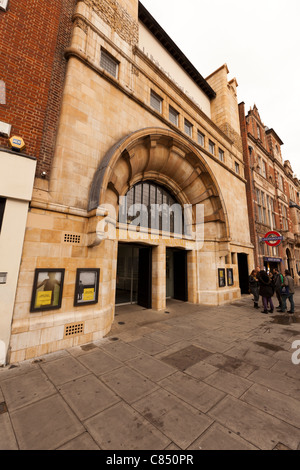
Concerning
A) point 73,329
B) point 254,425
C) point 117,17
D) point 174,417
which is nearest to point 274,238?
point 254,425

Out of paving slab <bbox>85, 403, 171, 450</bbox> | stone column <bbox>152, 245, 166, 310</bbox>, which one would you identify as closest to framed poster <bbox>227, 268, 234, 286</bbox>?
stone column <bbox>152, 245, 166, 310</bbox>

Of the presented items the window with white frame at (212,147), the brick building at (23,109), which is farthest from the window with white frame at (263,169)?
the brick building at (23,109)

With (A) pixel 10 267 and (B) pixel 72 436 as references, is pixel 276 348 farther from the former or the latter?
(A) pixel 10 267

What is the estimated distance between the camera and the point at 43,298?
5.13m

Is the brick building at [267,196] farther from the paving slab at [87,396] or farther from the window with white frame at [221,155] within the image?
the paving slab at [87,396]

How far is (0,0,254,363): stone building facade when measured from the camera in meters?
5.40

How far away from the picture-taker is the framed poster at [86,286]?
5766 millimetres

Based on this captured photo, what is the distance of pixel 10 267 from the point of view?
4688mm

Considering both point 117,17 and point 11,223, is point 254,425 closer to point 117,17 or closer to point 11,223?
point 11,223

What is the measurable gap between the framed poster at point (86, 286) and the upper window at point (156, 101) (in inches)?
A: 360

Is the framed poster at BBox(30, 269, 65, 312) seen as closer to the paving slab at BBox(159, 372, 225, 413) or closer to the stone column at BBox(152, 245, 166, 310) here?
the paving slab at BBox(159, 372, 225, 413)

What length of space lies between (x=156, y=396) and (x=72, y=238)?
175 inches

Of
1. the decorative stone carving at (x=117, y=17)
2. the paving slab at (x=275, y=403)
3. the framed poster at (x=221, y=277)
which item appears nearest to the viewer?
the paving slab at (x=275, y=403)
